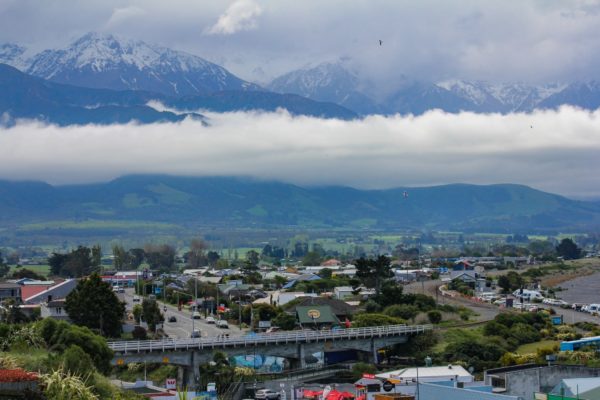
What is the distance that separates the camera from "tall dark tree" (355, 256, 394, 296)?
123m

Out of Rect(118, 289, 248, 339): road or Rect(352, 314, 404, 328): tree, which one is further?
Rect(118, 289, 248, 339): road

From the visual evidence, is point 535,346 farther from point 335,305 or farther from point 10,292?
point 10,292

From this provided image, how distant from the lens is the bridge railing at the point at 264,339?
70688mm


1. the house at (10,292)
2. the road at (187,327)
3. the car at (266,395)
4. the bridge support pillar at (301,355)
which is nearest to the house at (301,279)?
the road at (187,327)

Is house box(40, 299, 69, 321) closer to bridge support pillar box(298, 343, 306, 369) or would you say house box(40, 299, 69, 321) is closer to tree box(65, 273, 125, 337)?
tree box(65, 273, 125, 337)

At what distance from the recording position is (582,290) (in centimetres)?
14525

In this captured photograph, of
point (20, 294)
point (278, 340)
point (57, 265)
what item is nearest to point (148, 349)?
point (278, 340)

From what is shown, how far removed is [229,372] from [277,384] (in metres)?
5.01

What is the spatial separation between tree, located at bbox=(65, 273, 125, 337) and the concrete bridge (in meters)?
12.5

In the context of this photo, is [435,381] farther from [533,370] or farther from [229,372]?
[229,372]

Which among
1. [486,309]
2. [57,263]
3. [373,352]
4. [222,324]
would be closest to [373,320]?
[373,352]

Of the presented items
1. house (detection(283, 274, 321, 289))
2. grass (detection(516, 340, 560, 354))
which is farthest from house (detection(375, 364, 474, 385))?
house (detection(283, 274, 321, 289))

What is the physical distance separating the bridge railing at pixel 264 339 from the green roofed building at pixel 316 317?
36.1 ft

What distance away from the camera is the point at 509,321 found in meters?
89.7
